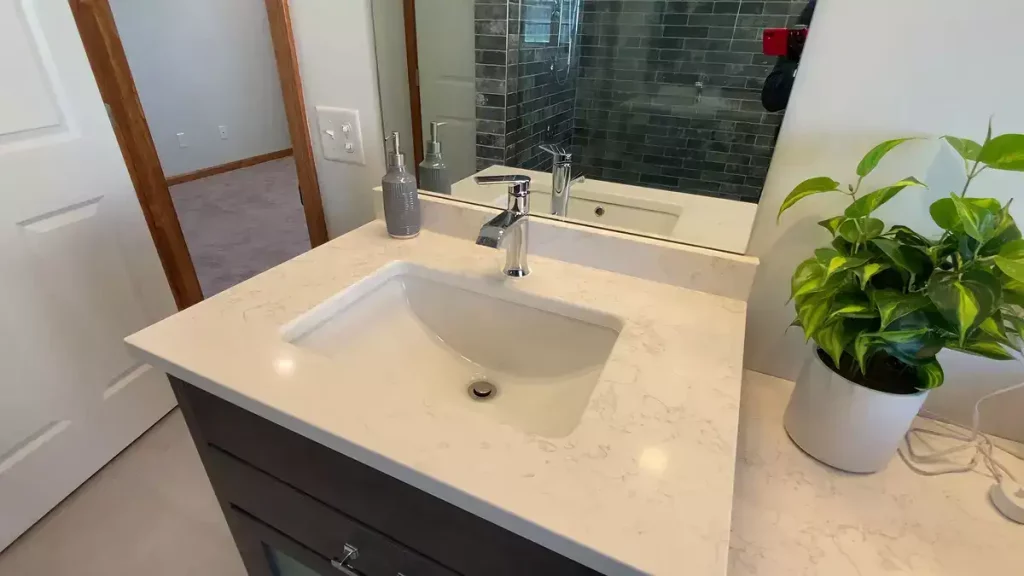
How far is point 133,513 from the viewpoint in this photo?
4.59ft

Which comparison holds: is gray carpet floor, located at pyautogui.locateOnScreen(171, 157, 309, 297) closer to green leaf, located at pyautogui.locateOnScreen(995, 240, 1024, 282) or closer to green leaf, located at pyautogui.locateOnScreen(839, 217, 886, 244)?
green leaf, located at pyautogui.locateOnScreen(839, 217, 886, 244)

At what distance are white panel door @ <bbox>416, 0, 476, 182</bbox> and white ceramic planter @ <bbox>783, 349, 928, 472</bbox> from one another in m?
0.73

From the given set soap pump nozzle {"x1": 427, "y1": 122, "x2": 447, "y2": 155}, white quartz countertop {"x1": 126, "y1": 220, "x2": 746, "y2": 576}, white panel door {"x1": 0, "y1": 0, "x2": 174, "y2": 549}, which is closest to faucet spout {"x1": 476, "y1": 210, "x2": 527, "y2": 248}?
white quartz countertop {"x1": 126, "y1": 220, "x2": 746, "y2": 576}

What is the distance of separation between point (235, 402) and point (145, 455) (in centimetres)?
130

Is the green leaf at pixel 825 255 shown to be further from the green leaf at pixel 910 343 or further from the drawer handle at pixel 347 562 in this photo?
the drawer handle at pixel 347 562

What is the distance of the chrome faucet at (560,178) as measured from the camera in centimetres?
94

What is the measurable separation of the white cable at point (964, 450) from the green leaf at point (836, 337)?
253 millimetres

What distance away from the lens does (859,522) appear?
0.60 metres

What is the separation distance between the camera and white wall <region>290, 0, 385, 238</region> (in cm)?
102

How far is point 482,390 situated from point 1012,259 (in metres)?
0.67

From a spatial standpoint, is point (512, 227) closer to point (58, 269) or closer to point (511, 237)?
point (511, 237)

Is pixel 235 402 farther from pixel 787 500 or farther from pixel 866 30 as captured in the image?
pixel 866 30

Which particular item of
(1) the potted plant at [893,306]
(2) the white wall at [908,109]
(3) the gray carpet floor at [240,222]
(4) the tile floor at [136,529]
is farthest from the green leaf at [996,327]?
(3) the gray carpet floor at [240,222]

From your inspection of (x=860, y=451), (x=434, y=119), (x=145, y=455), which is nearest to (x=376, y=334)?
(x=434, y=119)
